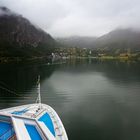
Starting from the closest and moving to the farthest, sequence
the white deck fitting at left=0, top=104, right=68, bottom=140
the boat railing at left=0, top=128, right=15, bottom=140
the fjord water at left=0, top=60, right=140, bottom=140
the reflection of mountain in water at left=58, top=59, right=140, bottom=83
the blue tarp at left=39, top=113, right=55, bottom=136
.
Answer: the white deck fitting at left=0, top=104, right=68, bottom=140
the boat railing at left=0, top=128, right=15, bottom=140
the blue tarp at left=39, top=113, right=55, bottom=136
the fjord water at left=0, top=60, right=140, bottom=140
the reflection of mountain in water at left=58, top=59, right=140, bottom=83

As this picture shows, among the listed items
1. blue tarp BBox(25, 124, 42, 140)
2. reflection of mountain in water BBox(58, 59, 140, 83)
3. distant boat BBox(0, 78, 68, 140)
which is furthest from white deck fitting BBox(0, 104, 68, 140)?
reflection of mountain in water BBox(58, 59, 140, 83)

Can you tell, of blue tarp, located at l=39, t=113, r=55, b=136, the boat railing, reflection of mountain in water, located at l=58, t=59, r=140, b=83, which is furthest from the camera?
reflection of mountain in water, located at l=58, t=59, r=140, b=83

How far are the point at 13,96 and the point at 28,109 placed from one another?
2405cm

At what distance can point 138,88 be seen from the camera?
54.9 meters

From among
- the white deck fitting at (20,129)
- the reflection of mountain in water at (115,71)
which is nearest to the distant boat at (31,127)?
the white deck fitting at (20,129)

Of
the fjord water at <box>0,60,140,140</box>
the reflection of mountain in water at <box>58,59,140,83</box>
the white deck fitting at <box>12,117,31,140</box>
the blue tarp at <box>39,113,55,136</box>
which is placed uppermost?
the white deck fitting at <box>12,117,31,140</box>

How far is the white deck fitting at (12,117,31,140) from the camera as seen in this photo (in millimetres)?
15136

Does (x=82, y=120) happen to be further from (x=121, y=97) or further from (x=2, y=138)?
(x=121, y=97)

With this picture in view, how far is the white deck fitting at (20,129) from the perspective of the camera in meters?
15.1

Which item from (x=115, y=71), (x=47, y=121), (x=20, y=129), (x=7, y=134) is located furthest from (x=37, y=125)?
(x=115, y=71)

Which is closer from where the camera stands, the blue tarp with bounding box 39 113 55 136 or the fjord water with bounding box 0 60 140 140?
the blue tarp with bounding box 39 113 55 136

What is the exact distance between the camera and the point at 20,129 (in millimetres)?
16297

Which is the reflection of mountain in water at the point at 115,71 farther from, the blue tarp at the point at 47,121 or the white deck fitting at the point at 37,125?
the white deck fitting at the point at 37,125

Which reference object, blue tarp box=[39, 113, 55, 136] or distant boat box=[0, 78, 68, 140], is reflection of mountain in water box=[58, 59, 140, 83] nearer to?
blue tarp box=[39, 113, 55, 136]
